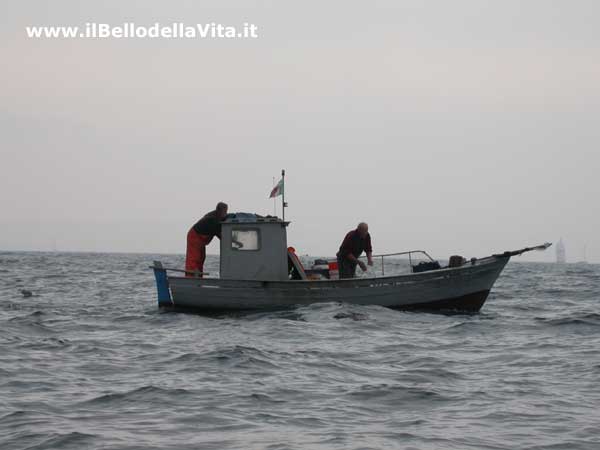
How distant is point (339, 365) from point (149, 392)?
3.46 metres

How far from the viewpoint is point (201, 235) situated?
22859 mm

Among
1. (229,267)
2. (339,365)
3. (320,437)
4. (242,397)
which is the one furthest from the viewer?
(229,267)

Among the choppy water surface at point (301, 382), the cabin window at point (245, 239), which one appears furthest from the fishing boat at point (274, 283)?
the choppy water surface at point (301, 382)

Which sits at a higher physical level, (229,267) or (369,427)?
(229,267)

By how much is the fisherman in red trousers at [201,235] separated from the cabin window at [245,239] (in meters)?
0.76

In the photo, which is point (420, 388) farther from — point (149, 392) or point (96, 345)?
point (96, 345)

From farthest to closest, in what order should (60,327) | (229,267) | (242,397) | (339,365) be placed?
1. (229,267)
2. (60,327)
3. (339,365)
4. (242,397)

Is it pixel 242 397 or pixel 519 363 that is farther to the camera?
pixel 519 363

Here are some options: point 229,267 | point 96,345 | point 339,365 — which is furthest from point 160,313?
point 339,365

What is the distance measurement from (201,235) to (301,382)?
38.3 ft

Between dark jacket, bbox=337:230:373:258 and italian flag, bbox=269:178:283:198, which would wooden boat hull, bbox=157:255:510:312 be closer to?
dark jacket, bbox=337:230:373:258

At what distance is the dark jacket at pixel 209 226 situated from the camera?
888 inches

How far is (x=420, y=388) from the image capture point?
36.8 feet

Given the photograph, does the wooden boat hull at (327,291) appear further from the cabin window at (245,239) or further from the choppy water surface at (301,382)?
the cabin window at (245,239)
